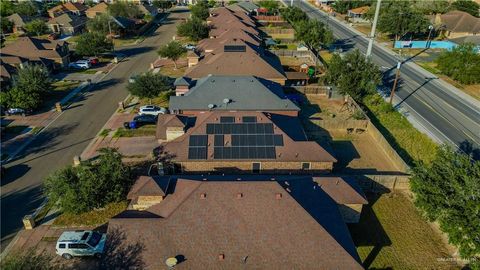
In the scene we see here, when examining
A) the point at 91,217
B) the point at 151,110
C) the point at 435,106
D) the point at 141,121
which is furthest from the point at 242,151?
the point at 435,106

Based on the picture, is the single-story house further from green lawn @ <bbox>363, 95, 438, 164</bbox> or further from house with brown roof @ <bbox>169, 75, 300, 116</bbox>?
house with brown roof @ <bbox>169, 75, 300, 116</bbox>

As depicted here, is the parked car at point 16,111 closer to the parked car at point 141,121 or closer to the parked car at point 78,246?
the parked car at point 141,121

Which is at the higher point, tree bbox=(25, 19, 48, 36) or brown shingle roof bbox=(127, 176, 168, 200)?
tree bbox=(25, 19, 48, 36)

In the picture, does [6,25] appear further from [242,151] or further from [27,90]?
[242,151]

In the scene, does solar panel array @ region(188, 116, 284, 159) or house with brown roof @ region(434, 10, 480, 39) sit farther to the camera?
house with brown roof @ region(434, 10, 480, 39)

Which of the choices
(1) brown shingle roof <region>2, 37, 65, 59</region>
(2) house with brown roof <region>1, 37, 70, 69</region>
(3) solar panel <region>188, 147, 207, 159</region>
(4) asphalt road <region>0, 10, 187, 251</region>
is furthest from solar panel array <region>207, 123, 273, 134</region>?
(1) brown shingle roof <region>2, 37, 65, 59</region>

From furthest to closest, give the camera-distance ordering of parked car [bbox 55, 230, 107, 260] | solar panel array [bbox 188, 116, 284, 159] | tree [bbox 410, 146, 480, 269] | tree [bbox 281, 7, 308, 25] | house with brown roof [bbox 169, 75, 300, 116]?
tree [bbox 281, 7, 308, 25] → house with brown roof [bbox 169, 75, 300, 116] → solar panel array [bbox 188, 116, 284, 159] → parked car [bbox 55, 230, 107, 260] → tree [bbox 410, 146, 480, 269]
